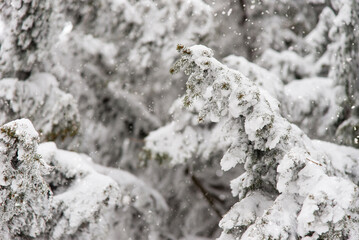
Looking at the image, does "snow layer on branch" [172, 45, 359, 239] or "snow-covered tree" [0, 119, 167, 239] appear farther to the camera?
"snow-covered tree" [0, 119, 167, 239]

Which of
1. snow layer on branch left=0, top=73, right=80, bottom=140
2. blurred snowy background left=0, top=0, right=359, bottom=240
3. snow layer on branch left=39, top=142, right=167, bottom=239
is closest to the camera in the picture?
blurred snowy background left=0, top=0, right=359, bottom=240

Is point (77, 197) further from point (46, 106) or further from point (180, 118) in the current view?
point (180, 118)

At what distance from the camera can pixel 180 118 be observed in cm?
451

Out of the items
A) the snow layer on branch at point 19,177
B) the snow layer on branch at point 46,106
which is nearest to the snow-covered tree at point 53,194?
the snow layer on branch at point 19,177

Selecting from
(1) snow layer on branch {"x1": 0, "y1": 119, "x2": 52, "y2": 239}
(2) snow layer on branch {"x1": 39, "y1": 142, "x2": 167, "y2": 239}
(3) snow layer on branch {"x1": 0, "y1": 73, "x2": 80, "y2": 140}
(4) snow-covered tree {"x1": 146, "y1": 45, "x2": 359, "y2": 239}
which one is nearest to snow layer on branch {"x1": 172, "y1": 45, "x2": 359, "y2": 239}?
(4) snow-covered tree {"x1": 146, "y1": 45, "x2": 359, "y2": 239}

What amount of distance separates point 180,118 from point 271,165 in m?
2.33

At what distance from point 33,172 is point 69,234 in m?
0.89

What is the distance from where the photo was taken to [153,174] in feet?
18.8

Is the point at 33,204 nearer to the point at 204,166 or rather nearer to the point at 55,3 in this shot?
the point at 55,3

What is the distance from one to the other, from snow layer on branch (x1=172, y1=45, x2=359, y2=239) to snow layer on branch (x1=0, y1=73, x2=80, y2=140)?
2315 millimetres

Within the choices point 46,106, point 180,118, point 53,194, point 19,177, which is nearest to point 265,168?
point 19,177

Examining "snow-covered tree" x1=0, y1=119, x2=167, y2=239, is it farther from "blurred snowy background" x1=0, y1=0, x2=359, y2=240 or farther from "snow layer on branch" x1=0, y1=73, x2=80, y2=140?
"snow layer on branch" x1=0, y1=73, x2=80, y2=140

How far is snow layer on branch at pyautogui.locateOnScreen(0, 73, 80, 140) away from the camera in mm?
3845

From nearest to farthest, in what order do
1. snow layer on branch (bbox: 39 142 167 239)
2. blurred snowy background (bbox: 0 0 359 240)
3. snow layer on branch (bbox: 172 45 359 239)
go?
Answer: snow layer on branch (bbox: 172 45 359 239)
blurred snowy background (bbox: 0 0 359 240)
snow layer on branch (bbox: 39 142 167 239)
